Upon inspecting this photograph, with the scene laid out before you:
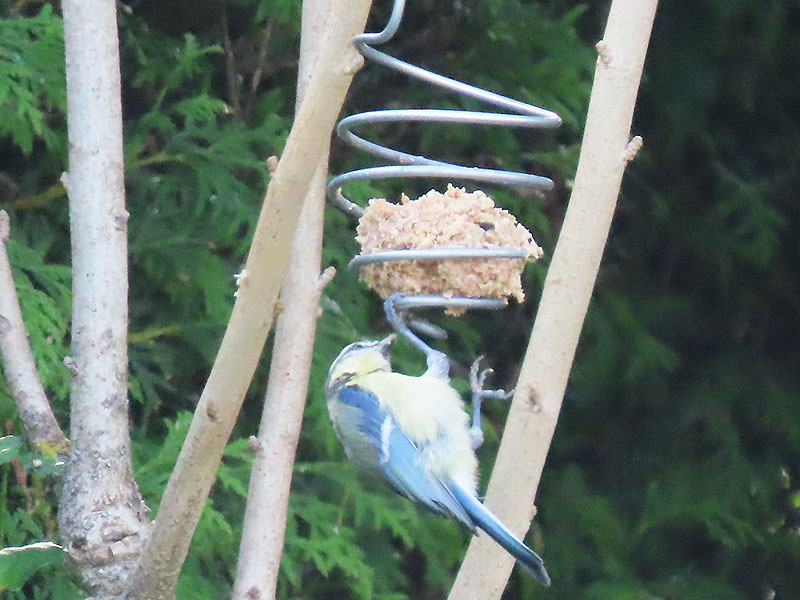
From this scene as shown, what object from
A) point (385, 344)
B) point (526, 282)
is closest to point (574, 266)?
point (385, 344)

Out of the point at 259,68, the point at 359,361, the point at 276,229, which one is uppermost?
the point at 276,229

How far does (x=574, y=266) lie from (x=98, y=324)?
29.4 inches

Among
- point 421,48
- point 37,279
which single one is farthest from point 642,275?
point 37,279

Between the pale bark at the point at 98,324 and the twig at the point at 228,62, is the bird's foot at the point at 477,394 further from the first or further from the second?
the twig at the point at 228,62

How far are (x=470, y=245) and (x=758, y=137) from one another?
2211mm

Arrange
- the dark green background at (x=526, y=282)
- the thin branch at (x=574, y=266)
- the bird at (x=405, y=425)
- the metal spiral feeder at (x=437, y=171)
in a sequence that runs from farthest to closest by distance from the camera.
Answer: the dark green background at (x=526, y=282), the bird at (x=405, y=425), the thin branch at (x=574, y=266), the metal spiral feeder at (x=437, y=171)

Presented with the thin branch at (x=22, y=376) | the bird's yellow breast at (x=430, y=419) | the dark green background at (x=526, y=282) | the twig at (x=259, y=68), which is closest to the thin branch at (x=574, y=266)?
the bird's yellow breast at (x=430, y=419)

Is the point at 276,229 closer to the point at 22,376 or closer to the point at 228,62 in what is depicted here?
the point at 22,376

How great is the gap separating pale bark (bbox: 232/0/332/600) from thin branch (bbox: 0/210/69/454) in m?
0.32

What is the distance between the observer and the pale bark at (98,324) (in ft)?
5.14

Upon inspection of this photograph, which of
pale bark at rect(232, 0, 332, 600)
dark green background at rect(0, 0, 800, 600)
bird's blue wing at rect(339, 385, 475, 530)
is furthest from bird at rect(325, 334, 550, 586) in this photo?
dark green background at rect(0, 0, 800, 600)

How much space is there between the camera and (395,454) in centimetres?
173

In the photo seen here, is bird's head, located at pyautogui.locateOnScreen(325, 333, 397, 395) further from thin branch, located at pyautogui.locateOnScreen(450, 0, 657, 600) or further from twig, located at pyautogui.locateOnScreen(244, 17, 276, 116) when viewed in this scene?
twig, located at pyautogui.locateOnScreen(244, 17, 276, 116)

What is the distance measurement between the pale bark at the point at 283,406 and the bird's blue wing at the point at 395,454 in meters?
0.14
